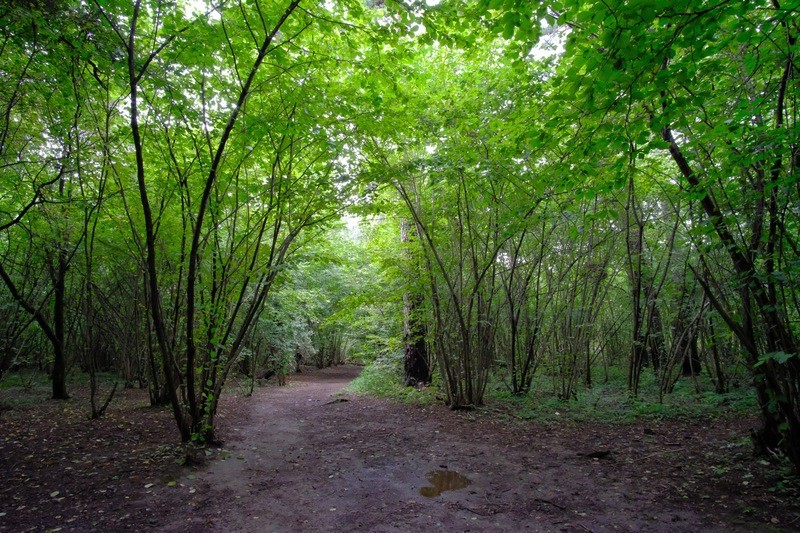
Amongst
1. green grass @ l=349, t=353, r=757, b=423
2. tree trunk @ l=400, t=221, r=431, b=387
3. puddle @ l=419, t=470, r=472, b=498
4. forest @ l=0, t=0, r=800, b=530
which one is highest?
forest @ l=0, t=0, r=800, b=530

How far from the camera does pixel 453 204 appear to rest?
734cm

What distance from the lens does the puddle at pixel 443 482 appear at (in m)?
4.00

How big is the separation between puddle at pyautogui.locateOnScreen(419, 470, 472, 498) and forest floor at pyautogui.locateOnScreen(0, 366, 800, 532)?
22mm

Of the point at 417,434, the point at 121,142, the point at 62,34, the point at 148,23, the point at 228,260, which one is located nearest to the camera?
the point at 62,34

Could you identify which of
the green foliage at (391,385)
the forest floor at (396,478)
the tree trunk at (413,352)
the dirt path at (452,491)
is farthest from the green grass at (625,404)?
the tree trunk at (413,352)

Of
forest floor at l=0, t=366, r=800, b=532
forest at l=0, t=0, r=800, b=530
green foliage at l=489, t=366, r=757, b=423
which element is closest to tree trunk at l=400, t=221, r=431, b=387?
forest at l=0, t=0, r=800, b=530

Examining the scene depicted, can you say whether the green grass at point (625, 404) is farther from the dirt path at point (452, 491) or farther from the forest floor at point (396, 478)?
the dirt path at point (452, 491)

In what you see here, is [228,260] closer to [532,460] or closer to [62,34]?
[62,34]

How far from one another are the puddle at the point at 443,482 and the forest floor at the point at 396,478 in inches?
0.9

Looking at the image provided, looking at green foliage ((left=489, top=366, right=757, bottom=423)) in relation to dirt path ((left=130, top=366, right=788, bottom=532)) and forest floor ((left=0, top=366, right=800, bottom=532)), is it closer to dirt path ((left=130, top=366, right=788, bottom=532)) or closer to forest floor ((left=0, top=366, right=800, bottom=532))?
forest floor ((left=0, top=366, right=800, bottom=532))

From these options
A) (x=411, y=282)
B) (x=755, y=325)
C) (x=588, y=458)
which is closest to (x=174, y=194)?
(x=411, y=282)

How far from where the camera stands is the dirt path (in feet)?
10.8

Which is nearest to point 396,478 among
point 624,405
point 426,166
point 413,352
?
point 426,166

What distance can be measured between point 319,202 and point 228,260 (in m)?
1.43
